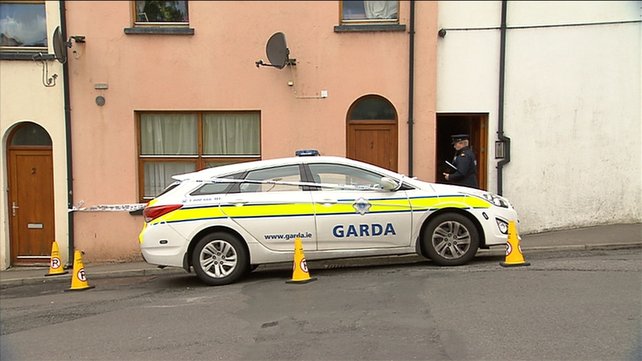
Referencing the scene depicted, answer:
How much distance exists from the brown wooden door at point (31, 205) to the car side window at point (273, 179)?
213 inches

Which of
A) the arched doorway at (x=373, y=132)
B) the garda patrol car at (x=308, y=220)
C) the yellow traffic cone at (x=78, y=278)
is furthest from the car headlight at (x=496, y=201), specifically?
the yellow traffic cone at (x=78, y=278)

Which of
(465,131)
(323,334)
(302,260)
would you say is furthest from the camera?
(465,131)

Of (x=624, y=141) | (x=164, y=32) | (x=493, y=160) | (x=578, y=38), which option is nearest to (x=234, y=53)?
(x=164, y=32)

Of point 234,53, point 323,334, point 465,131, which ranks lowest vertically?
point 323,334

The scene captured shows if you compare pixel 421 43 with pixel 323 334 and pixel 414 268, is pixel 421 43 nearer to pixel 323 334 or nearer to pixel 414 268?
pixel 414 268

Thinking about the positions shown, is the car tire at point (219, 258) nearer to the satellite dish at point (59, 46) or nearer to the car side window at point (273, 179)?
the car side window at point (273, 179)

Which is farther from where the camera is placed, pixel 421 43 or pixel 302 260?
pixel 421 43

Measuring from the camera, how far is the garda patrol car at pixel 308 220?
7.48 m

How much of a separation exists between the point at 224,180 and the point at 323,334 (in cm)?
309

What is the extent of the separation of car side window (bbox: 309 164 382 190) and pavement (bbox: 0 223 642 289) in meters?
1.59

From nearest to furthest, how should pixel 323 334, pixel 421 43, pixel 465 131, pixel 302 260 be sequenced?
pixel 323 334
pixel 302 260
pixel 421 43
pixel 465 131

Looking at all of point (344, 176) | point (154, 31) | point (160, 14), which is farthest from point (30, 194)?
point (344, 176)

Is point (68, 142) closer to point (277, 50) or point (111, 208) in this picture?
point (111, 208)

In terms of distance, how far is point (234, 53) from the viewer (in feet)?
35.1
